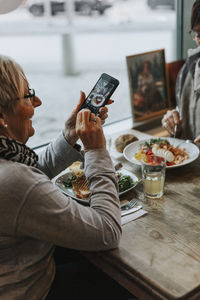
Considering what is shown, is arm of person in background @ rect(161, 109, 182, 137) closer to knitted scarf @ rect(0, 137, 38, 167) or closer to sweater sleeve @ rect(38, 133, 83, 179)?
sweater sleeve @ rect(38, 133, 83, 179)

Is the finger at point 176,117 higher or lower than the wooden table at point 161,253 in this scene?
higher

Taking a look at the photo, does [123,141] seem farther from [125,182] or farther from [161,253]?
[161,253]

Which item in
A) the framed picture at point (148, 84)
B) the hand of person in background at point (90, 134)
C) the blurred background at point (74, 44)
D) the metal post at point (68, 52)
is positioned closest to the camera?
the hand of person in background at point (90, 134)

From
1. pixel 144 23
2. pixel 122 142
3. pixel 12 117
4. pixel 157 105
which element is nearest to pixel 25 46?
pixel 144 23

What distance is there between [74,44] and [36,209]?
6.38m

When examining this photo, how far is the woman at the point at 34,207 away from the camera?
0.85 m

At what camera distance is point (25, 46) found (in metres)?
9.23

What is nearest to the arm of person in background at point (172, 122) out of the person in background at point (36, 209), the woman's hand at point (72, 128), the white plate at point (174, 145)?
the white plate at point (174, 145)

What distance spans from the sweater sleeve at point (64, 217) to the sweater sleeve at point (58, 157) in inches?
12.9

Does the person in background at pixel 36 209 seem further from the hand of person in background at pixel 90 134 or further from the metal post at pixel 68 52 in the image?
the metal post at pixel 68 52

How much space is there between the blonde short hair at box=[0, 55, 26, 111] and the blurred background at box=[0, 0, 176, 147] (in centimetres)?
124

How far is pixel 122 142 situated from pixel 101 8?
2.09m

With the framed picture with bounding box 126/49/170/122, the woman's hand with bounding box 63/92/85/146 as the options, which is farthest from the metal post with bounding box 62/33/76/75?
the woman's hand with bounding box 63/92/85/146

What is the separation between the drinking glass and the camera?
126cm
